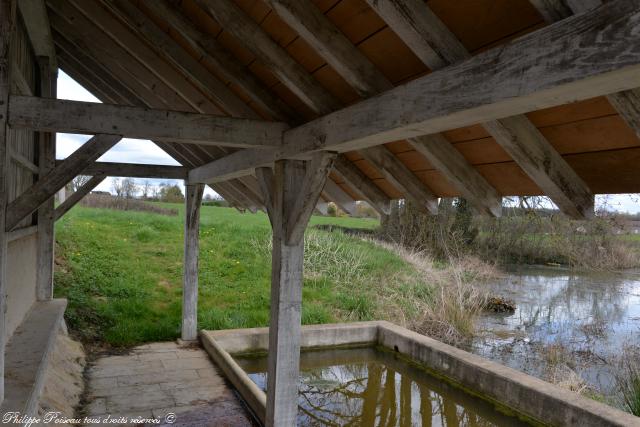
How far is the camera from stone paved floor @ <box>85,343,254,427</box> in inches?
177

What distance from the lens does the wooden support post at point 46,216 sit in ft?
19.1

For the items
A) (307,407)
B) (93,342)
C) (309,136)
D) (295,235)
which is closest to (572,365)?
(307,407)

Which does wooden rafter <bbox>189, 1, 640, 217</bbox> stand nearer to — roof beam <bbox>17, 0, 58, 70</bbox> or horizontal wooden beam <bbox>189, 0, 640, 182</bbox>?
horizontal wooden beam <bbox>189, 0, 640, 182</bbox>

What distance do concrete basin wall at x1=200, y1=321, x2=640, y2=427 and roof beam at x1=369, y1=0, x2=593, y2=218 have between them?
2847 millimetres

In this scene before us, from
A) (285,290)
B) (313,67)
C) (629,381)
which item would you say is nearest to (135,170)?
(285,290)

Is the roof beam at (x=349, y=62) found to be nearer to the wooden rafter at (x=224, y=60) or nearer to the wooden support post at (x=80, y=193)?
the wooden rafter at (x=224, y=60)

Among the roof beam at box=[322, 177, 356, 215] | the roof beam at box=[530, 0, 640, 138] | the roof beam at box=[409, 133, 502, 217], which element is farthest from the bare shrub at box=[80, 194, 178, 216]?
the roof beam at box=[530, 0, 640, 138]

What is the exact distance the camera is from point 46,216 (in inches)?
241

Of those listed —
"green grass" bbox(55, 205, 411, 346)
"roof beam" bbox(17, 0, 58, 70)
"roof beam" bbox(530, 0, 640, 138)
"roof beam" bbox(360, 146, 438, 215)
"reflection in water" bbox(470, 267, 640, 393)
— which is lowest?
"reflection in water" bbox(470, 267, 640, 393)

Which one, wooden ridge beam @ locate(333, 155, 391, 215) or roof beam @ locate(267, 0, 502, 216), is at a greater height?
roof beam @ locate(267, 0, 502, 216)

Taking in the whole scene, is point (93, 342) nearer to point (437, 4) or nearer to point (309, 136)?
point (309, 136)

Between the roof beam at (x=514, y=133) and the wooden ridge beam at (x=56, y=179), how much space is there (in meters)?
2.02

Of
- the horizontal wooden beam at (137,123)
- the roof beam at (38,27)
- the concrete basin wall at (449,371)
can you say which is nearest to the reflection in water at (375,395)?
the concrete basin wall at (449,371)

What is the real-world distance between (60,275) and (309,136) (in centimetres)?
742
